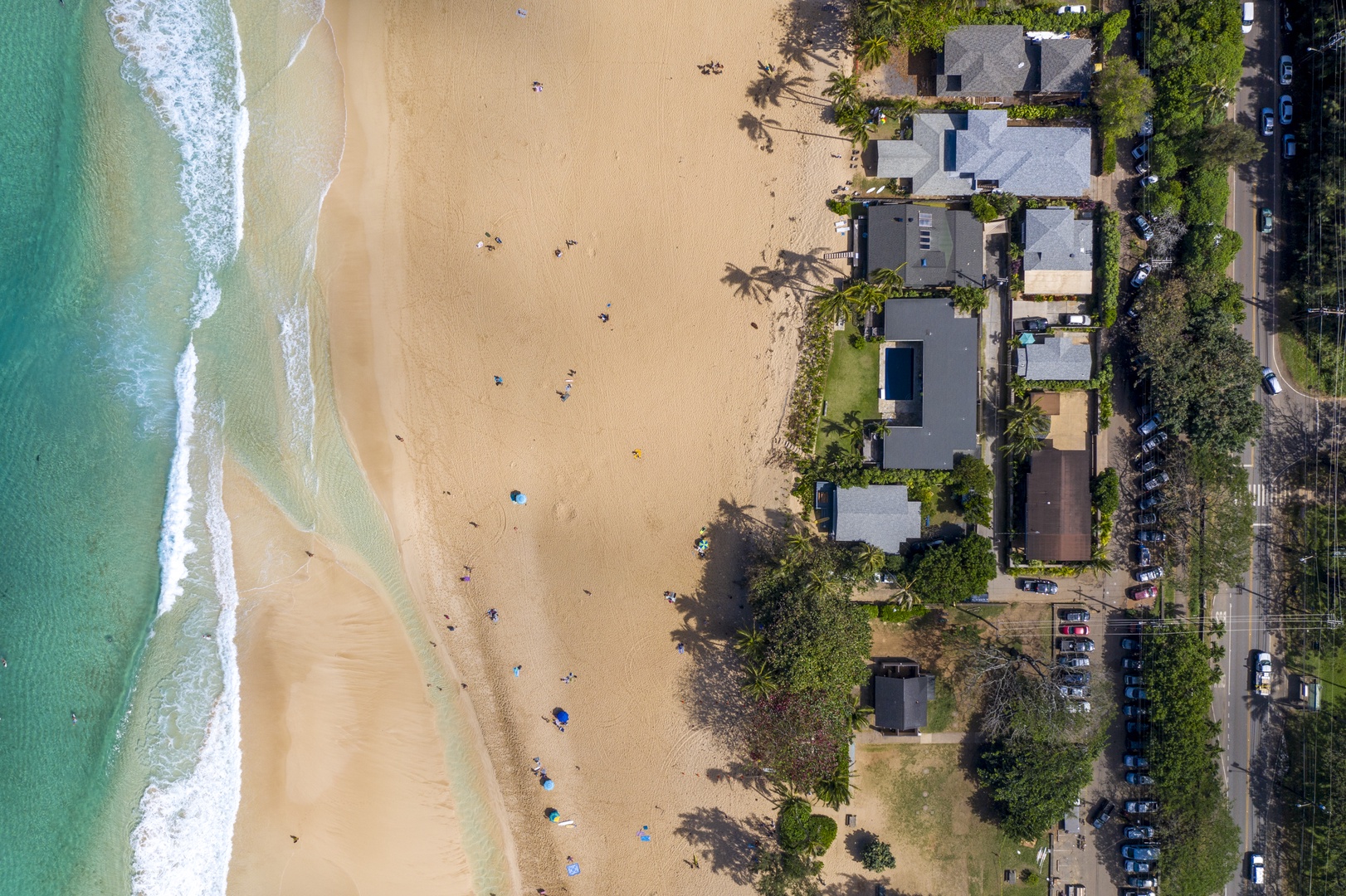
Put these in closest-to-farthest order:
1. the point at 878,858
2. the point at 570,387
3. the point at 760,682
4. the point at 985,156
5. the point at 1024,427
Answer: the point at 760,682
the point at 1024,427
the point at 878,858
the point at 985,156
the point at 570,387

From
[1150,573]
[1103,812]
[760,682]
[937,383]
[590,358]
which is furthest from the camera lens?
[590,358]

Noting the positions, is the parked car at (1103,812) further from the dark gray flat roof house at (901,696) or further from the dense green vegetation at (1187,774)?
the dark gray flat roof house at (901,696)

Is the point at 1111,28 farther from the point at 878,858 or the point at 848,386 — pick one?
the point at 878,858

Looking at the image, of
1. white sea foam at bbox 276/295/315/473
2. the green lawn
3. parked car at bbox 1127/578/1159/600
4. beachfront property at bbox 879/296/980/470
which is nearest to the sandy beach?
white sea foam at bbox 276/295/315/473

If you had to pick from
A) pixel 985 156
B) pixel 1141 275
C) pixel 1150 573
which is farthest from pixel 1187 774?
pixel 985 156

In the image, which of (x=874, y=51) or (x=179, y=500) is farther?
(x=179, y=500)

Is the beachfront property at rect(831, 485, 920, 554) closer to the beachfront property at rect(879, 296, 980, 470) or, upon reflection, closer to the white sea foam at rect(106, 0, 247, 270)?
the beachfront property at rect(879, 296, 980, 470)

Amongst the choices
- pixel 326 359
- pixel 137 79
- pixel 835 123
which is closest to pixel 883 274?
pixel 835 123
